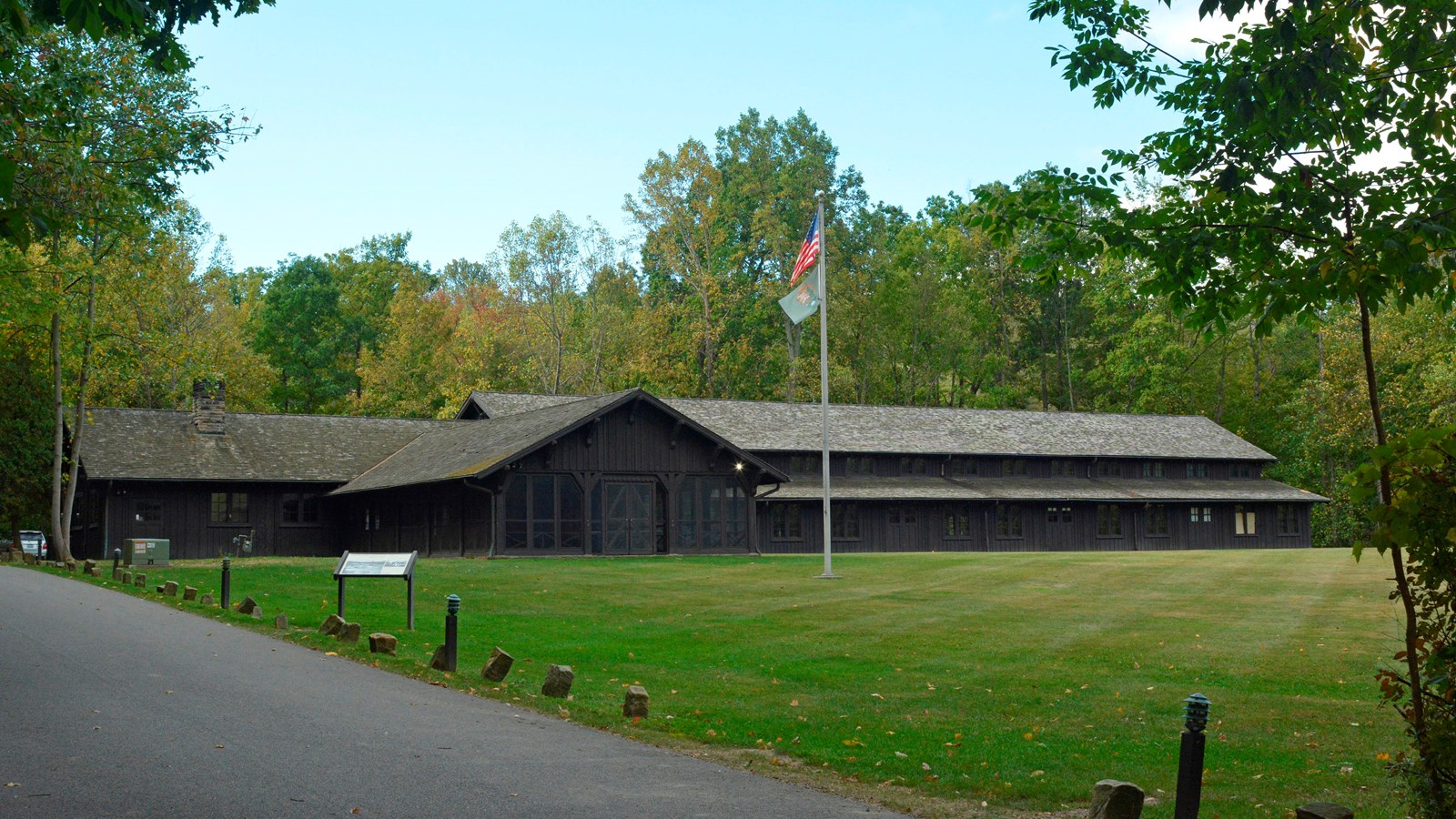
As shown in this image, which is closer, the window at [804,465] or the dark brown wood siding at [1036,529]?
the dark brown wood siding at [1036,529]

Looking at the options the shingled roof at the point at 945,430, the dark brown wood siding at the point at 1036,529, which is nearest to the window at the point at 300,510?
the shingled roof at the point at 945,430

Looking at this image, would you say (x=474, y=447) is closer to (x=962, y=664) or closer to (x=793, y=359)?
(x=962, y=664)

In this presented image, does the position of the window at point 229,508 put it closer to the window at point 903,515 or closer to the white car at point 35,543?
the white car at point 35,543

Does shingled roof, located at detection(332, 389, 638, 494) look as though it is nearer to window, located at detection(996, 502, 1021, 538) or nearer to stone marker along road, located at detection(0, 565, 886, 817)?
window, located at detection(996, 502, 1021, 538)

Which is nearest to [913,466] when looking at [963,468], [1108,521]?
[963,468]

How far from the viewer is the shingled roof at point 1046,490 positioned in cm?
5081

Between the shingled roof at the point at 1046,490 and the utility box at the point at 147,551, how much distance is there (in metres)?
19.9

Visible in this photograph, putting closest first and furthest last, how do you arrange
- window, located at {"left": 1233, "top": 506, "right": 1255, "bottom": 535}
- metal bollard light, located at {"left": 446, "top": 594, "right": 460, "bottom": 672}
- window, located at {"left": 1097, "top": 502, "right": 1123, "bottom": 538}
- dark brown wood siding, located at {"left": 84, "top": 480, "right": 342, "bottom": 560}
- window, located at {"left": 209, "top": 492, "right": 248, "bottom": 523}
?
metal bollard light, located at {"left": 446, "top": 594, "right": 460, "bottom": 672}, dark brown wood siding, located at {"left": 84, "top": 480, "right": 342, "bottom": 560}, window, located at {"left": 209, "top": 492, "right": 248, "bottom": 523}, window, located at {"left": 1097, "top": 502, "right": 1123, "bottom": 538}, window, located at {"left": 1233, "top": 506, "right": 1255, "bottom": 535}

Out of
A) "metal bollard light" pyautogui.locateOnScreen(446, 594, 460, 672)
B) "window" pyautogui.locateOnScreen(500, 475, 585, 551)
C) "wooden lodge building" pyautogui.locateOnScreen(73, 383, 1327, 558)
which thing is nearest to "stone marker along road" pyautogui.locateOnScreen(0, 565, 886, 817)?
"metal bollard light" pyautogui.locateOnScreen(446, 594, 460, 672)

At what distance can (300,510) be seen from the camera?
4841 centimetres

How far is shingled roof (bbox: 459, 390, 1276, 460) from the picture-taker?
52625 mm

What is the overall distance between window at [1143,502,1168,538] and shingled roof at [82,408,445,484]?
101ft

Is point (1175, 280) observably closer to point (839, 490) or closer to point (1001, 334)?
point (839, 490)

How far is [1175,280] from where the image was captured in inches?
461
